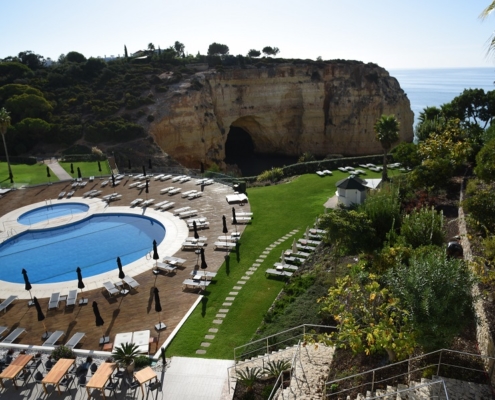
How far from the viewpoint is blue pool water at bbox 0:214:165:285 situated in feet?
87.3

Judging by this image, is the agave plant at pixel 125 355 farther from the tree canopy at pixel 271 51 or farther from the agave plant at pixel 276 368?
the tree canopy at pixel 271 51

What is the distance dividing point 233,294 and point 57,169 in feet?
120

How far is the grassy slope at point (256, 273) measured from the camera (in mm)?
18344

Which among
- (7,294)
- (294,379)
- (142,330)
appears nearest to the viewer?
(294,379)

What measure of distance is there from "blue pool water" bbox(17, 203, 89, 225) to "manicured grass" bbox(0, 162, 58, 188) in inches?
321

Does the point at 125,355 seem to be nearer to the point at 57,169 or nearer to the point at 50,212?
the point at 50,212

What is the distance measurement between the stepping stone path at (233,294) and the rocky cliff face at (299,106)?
41048mm

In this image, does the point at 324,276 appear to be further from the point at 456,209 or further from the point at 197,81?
the point at 197,81

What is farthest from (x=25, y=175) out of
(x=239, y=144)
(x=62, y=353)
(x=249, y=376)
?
(x=239, y=144)

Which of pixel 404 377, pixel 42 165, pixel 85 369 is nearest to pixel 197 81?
pixel 42 165

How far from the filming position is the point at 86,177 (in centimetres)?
4588

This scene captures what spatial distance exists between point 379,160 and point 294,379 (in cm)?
4180

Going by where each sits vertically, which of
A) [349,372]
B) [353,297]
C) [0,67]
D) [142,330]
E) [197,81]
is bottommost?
[142,330]

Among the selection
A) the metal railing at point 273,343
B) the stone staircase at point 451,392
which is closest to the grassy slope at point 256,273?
the metal railing at point 273,343
